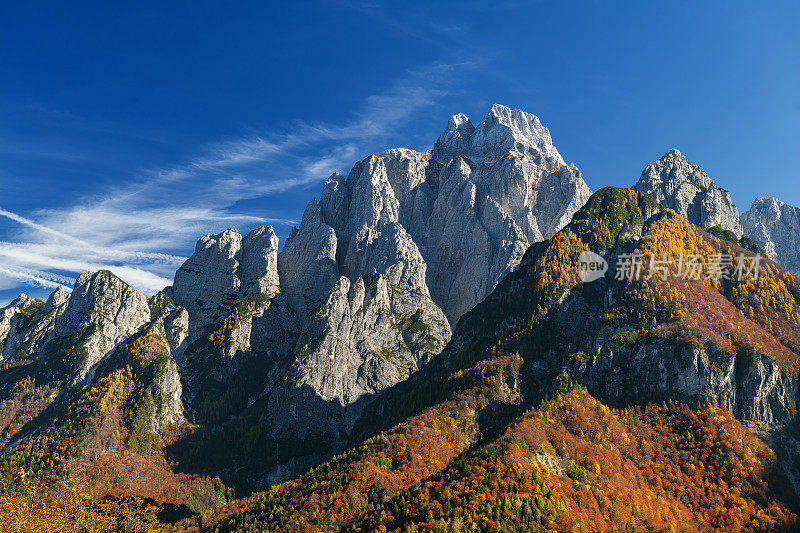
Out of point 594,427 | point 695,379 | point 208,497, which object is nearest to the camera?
point 594,427

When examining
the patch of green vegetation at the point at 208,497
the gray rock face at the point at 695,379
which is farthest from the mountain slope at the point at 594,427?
the patch of green vegetation at the point at 208,497

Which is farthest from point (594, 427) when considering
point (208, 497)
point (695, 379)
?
point (208, 497)

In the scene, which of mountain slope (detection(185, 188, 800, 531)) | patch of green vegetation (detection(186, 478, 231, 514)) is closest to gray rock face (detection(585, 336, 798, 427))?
mountain slope (detection(185, 188, 800, 531))

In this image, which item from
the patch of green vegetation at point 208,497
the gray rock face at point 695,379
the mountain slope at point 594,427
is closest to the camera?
the mountain slope at point 594,427

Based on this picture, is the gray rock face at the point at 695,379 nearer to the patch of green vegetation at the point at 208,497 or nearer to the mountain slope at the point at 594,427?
the mountain slope at the point at 594,427

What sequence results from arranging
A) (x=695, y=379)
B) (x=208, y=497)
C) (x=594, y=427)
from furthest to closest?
(x=208, y=497) < (x=695, y=379) < (x=594, y=427)

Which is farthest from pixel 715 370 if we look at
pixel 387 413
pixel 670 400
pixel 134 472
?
pixel 134 472

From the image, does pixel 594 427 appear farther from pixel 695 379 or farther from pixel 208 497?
pixel 208 497

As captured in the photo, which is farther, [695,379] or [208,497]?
[208,497]

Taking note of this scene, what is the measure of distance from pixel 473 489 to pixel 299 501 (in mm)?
43392

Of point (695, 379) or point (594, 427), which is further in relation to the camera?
point (695, 379)

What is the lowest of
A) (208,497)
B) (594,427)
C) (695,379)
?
(208,497)

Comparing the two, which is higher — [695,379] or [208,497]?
[695,379]

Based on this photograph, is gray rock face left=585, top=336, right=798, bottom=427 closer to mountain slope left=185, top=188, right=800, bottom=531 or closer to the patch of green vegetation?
mountain slope left=185, top=188, right=800, bottom=531
